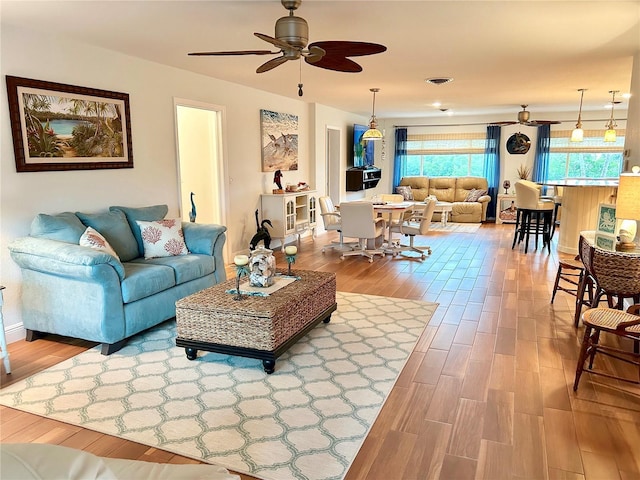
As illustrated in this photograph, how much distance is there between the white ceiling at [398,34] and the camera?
293 centimetres

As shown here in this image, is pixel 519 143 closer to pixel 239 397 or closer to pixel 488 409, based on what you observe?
pixel 488 409

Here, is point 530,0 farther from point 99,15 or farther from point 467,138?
point 467,138

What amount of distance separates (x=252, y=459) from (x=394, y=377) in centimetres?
116

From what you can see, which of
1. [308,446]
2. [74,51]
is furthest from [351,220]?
[308,446]

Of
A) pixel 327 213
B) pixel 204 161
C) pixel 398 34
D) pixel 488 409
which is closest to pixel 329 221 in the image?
pixel 327 213

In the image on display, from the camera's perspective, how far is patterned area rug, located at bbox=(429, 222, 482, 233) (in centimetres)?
918

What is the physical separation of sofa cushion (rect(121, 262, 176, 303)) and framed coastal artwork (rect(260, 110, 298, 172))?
336 cm

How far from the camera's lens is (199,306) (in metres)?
3.04

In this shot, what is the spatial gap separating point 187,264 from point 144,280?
0.54 metres

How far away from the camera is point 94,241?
347 cm

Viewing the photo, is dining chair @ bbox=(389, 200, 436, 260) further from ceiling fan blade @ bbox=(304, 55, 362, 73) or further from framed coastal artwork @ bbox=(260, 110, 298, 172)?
ceiling fan blade @ bbox=(304, 55, 362, 73)

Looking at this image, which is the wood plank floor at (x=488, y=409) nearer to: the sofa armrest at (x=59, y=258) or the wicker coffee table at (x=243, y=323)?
the sofa armrest at (x=59, y=258)

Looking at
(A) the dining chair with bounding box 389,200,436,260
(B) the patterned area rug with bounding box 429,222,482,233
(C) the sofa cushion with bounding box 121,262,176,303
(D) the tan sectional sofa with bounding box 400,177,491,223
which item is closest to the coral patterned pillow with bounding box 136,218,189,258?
(C) the sofa cushion with bounding box 121,262,176,303

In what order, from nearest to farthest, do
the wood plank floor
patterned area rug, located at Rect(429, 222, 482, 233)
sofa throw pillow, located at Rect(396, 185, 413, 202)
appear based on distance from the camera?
the wood plank floor → patterned area rug, located at Rect(429, 222, 482, 233) → sofa throw pillow, located at Rect(396, 185, 413, 202)
